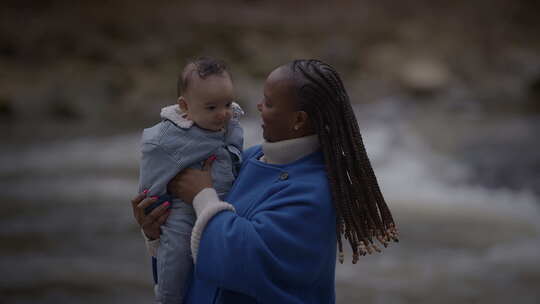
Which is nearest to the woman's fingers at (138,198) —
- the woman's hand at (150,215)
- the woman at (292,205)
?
the woman's hand at (150,215)

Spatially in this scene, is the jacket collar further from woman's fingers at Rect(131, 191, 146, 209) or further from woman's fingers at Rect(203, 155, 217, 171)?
woman's fingers at Rect(131, 191, 146, 209)

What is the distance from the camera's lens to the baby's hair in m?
1.82

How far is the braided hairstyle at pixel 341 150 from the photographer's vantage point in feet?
5.68

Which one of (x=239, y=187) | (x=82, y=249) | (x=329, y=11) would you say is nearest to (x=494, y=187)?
(x=82, y=249)

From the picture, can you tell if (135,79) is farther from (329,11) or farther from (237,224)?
(237,224)

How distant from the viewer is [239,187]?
6.11ft

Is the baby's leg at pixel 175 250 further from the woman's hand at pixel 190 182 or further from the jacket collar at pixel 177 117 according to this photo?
the jacket collar at pixel 177 117

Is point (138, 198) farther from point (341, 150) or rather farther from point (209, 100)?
point (341, 150)

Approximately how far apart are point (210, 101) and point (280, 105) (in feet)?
0.63

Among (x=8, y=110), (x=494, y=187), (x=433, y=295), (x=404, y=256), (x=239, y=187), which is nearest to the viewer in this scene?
(x=239, y=187)

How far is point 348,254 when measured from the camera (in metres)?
5.84

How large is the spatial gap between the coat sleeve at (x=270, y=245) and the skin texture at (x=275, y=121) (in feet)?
0.45

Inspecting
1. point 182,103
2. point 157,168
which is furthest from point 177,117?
point 157,168

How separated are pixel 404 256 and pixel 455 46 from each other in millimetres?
9351
